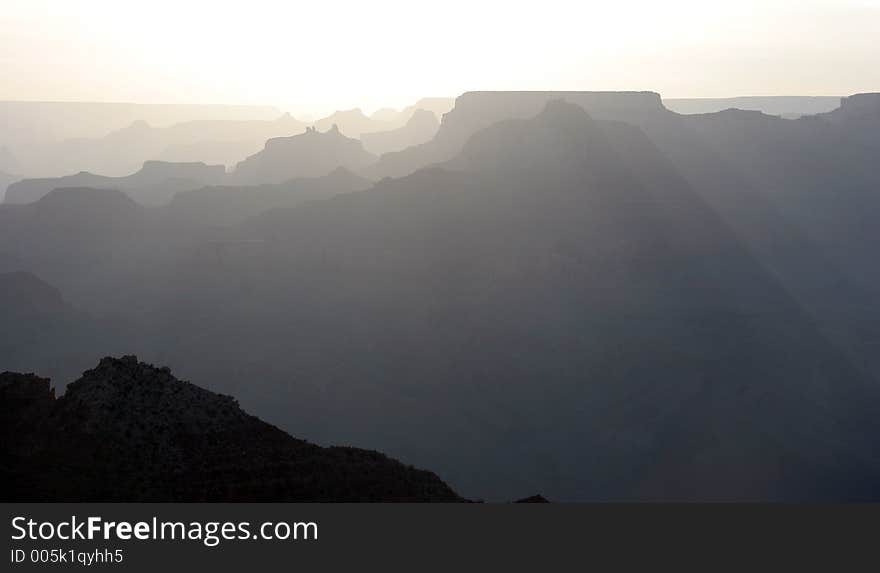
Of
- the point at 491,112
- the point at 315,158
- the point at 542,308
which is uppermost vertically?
the point at 315,158

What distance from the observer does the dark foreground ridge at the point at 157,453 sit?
29469 millimetres

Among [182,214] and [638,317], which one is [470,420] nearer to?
[638,317]

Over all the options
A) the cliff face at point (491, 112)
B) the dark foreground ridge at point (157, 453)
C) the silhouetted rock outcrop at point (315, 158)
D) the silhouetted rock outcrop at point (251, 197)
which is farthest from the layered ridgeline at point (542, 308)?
the dark foreground ridge at point (157, 453)

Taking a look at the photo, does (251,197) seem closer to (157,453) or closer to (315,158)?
(315,158)

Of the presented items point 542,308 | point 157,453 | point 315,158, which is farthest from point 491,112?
point 157,453

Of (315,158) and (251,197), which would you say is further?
(315,158)

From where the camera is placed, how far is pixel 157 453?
104ft

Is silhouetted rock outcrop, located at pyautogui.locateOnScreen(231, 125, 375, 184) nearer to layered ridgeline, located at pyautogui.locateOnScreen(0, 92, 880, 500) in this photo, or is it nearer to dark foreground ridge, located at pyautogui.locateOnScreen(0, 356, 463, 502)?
layered ridgeline, located at pyautogui.locateOnScreen(0, 92, 880, 500)

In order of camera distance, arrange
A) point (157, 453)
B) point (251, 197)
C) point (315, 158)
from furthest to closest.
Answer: point (315, 158), point (251, 197), point (157, 453)

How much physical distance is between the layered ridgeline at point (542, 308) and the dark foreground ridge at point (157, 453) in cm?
4272

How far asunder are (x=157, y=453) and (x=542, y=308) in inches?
3002

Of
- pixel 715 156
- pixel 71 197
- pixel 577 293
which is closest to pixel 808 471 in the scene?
pixel 577 293

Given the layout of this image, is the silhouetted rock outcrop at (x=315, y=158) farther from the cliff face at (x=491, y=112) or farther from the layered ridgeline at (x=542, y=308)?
the layered ridgeline at (x=542, y=308)

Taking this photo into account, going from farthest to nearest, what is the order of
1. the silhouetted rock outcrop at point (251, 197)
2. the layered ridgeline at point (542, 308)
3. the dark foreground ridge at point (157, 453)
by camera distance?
the silhouetted rock outcrop at point (251, 197) → the layered ridgeline at point (542, 308) → the dark foreground ridge at point (157, 453)
